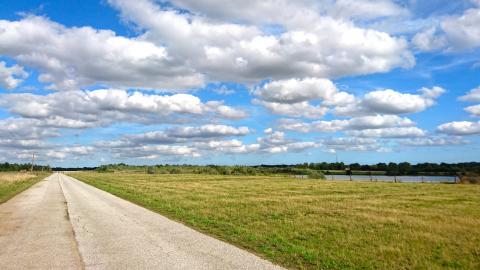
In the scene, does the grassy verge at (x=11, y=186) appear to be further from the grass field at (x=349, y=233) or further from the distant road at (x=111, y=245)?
the grass field at (x=349, y=233)

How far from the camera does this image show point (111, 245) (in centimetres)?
1366

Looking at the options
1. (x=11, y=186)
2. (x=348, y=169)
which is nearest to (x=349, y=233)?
(x=11, y=186)

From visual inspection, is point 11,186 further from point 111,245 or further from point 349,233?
point 349,233

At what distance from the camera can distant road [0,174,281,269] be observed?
11.0m

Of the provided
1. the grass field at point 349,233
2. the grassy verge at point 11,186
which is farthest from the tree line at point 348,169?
the grass field at point 349,233

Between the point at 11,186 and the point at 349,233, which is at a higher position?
the point at 11,186

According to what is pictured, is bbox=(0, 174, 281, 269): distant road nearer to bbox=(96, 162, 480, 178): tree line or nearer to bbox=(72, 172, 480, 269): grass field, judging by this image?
bbox=(72, 172, 480, 269): grass field

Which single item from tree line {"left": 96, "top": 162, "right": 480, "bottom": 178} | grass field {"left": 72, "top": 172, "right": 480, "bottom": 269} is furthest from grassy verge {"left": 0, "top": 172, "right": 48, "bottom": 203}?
tree line {"left": 96, "top": 162, "right": 480, "bottom": 178}

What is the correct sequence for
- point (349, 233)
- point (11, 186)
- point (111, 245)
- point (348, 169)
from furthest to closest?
point (348, 169), point (11, 186), point (349, 233), point (111, 245)

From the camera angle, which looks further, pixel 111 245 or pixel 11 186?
pixel 11 186

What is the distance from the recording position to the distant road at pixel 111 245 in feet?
36.2

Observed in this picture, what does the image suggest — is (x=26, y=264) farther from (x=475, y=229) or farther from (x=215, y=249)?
(x=475, y=229)

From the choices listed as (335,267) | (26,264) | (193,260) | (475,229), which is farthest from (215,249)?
(475,229)

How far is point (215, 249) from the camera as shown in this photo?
12.9 m
